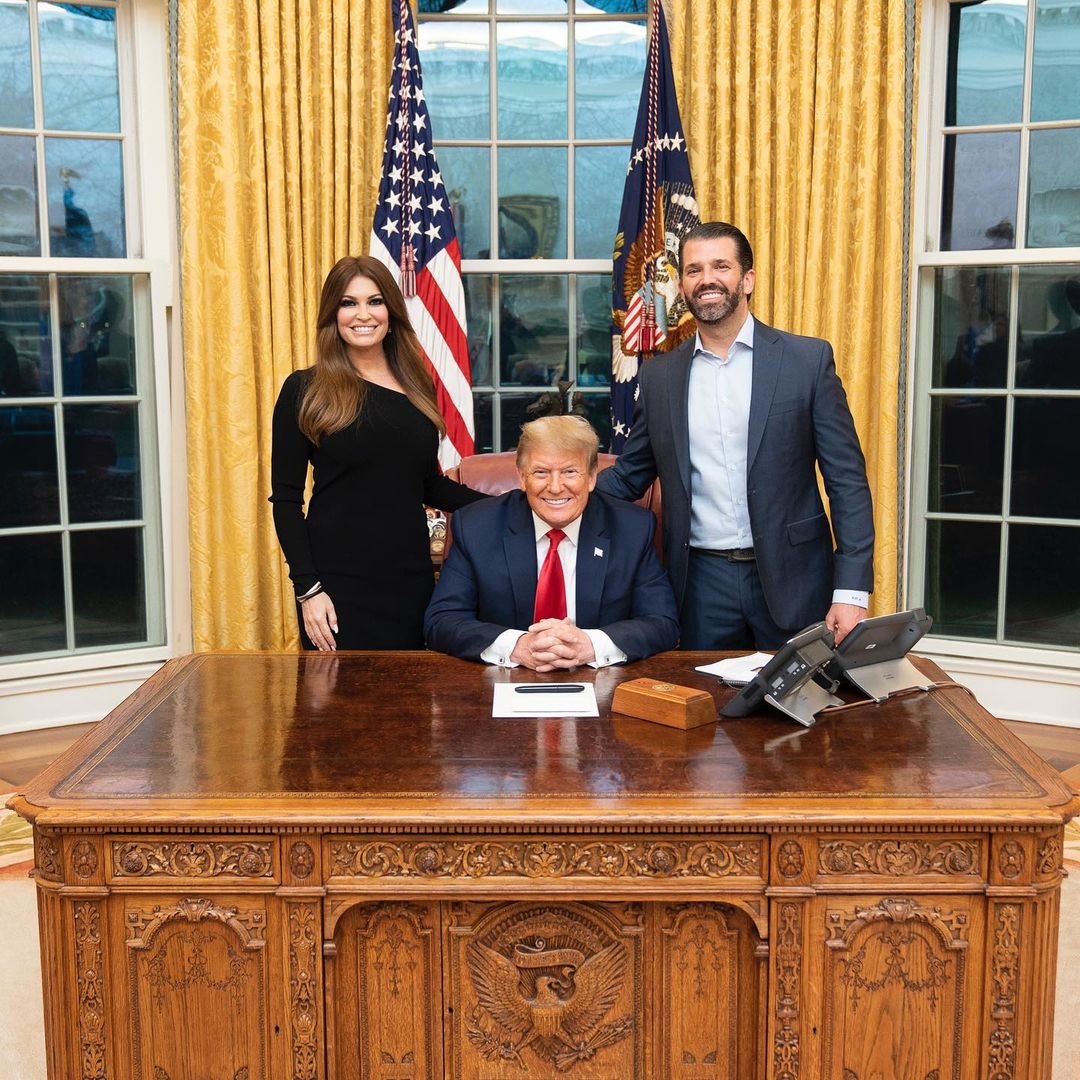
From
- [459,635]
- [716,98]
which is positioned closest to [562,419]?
[459,635]

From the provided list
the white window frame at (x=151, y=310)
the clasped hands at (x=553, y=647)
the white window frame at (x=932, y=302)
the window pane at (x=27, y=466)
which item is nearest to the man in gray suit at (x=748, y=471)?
the clasped hands at (x=553, y=647)

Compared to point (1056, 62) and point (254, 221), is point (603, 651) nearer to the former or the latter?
point (254, 221)

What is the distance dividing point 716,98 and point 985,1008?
11.4 feet

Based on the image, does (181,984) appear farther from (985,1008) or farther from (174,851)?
(985,1008)

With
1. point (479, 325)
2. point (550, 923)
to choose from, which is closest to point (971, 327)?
point (479, 325)

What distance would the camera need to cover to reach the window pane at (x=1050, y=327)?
4465mm

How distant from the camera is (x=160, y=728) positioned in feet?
7.00

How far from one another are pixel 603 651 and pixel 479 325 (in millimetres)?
2539

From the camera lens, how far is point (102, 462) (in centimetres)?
464

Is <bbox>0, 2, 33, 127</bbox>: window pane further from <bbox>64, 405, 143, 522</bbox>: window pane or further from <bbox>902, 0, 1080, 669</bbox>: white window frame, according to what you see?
<bbox>902, 0, 1080, 669</bbox>: white window frame

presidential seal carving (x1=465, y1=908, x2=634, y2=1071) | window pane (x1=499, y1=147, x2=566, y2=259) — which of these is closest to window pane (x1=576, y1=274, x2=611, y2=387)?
window pane (x1=499, y1=147, x2=566, y2=259)

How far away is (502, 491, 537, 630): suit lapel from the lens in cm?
270

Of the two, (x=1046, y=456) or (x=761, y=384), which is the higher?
(x=761, y=384)

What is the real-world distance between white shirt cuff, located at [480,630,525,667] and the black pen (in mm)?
178
